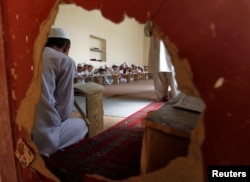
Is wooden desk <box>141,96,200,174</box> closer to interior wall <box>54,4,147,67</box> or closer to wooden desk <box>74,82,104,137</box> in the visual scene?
wooden desk <box>74,82,104,137</box>

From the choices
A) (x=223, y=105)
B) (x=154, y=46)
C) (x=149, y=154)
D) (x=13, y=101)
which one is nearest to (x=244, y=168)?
(x=223, y=105)

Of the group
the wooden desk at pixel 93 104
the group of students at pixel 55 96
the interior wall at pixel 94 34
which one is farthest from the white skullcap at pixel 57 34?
the interior wall at pixel 94 34

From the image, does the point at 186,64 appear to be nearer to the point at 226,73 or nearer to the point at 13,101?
the point at 226,73

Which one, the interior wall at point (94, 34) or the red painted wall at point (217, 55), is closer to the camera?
the red painted wall at point (217, 55)

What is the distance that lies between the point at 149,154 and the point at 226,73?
1.14 ft

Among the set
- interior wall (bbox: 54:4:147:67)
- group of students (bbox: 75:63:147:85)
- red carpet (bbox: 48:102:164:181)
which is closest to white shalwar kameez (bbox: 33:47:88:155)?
red carpet (bbox: 48:102:164:181)

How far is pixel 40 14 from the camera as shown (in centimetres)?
68

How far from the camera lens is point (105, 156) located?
134cm

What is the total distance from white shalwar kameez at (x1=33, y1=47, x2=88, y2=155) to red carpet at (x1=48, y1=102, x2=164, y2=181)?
0.11 metres

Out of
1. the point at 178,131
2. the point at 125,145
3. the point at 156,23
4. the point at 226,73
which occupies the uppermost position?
the point at 156,23

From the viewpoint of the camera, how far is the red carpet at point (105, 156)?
3.74 ft

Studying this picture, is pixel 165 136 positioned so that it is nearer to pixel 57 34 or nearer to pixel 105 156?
pixel 105 156

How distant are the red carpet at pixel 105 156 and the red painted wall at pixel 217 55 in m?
0.72

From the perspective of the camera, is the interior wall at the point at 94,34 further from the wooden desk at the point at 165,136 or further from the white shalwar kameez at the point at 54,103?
the wooden desk at the point at 165,136
